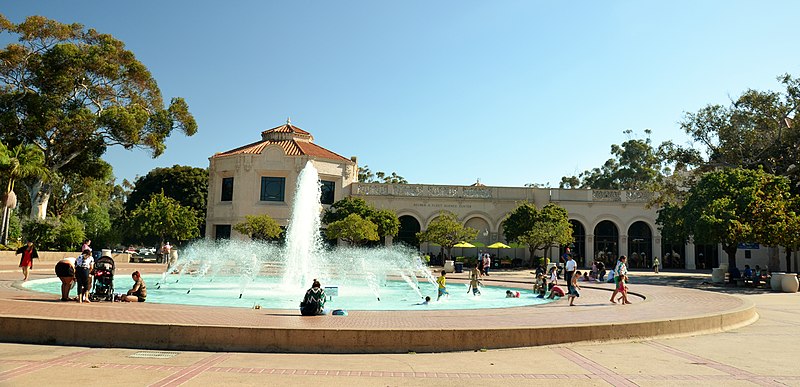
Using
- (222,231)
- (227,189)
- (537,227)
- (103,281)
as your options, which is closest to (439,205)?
(537,227)

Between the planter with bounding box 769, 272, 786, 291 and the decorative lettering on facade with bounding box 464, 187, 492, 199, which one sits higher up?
the decorative lettering on facade with bounding box 464, 187, 492, 199

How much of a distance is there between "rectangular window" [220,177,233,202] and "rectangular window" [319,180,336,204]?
753 cm

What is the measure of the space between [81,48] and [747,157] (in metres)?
45.6

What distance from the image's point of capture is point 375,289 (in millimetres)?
21562

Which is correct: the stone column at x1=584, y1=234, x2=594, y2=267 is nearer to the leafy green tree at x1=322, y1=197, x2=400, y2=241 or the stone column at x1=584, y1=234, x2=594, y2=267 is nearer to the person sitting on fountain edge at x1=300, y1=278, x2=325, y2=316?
the leafy green tree at x1=322, y1=197, x2=400, y2=241

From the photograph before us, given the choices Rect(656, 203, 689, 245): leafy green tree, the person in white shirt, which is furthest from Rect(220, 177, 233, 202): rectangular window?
the person in white shirt

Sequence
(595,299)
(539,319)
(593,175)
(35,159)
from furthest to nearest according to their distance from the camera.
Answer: (593,175), (35,159), (595,299), (539,319)

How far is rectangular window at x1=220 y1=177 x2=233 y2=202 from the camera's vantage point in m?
48.4

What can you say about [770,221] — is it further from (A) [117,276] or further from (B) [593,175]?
(B) [593,175]

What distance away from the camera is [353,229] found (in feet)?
130

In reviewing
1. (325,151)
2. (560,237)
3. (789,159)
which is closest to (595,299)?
(560,237)

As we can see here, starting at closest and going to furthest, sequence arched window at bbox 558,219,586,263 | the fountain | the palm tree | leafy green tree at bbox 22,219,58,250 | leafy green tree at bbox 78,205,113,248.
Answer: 1. the fountain
2. the palm tree
3. leafy green tree at bbox 22,219,58,250
4. leafy green tree at bbox 78,205,113,248
5. arched window at bbox 558,219,586,263

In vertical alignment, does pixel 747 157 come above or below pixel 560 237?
above

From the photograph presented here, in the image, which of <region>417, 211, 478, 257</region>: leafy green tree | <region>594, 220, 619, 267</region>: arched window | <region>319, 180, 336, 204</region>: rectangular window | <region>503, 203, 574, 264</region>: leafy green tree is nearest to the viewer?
<region>503, 203, 574, 264</region>: leafy green tree
